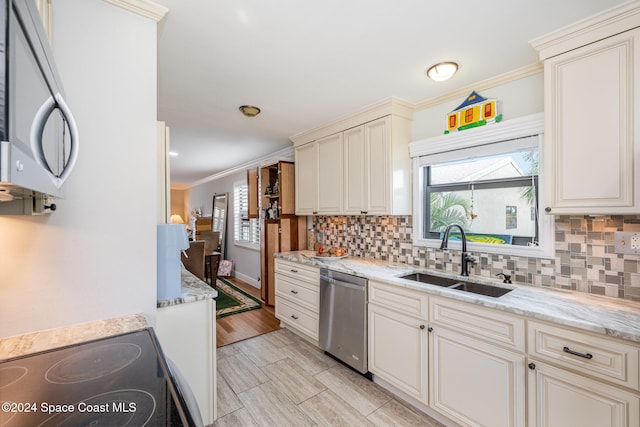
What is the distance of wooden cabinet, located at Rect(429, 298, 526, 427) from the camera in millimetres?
1531

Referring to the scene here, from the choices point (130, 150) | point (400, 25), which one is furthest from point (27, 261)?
point (400, 25)

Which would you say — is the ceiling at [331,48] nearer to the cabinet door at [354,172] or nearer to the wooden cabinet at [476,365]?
the cabinet door at [354,172]

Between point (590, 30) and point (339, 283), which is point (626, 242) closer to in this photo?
point (590, 30)

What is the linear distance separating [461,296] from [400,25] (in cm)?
162

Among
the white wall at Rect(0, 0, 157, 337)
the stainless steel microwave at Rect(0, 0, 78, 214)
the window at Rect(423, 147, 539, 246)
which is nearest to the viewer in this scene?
the stainless steel microwave at Rect(0, 0, 78, 214)

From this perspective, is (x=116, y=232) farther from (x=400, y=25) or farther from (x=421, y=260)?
(x=421, y=260)

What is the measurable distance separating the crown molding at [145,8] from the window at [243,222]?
4.17m

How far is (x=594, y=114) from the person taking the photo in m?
1.54

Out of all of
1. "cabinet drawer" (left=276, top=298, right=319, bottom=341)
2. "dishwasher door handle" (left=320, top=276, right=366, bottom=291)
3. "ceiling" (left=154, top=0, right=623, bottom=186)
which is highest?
"ceiling" (left=154, top=0, right=623, bottom=186)

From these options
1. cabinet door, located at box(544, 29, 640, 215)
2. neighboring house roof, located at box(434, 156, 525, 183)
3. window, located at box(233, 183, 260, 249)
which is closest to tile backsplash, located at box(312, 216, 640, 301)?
cabinet door, located at box(544, 29, 640, 215)

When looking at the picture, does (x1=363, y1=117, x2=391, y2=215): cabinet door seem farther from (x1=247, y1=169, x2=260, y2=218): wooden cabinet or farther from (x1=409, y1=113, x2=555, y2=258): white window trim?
(x1=247, y1=169, x2=260, y2=218): wooden cabinet

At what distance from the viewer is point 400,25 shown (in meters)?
1.56

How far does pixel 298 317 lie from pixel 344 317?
0.78 m

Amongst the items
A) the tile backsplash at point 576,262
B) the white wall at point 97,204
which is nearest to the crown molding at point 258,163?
the tile backsplash at point 576,262
